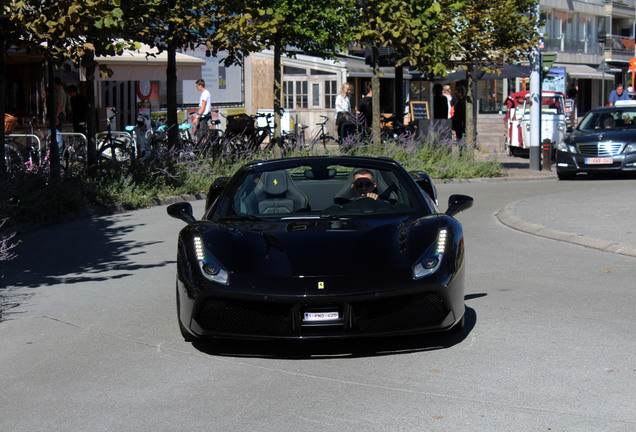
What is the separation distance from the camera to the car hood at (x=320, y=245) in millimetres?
6238

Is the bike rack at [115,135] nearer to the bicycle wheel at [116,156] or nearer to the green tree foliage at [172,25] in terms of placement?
the green tree foliage at [172,25]

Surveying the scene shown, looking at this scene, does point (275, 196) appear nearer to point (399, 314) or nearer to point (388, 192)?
point (388, 192)

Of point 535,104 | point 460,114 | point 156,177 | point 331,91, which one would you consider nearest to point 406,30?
point 535,104

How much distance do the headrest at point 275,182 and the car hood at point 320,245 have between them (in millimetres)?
657

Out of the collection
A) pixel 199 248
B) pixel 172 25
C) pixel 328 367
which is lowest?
pixel 328 367

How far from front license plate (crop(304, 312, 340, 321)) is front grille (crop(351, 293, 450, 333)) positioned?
0.37 feet

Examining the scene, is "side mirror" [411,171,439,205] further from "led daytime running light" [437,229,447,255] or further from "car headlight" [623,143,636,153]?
"car headlight" [623,143,636,153]

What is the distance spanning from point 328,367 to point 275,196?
184 centimetres

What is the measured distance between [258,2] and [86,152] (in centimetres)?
→ 573

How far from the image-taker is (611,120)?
2389 cm

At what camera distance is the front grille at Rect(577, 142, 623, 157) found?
22.5 m

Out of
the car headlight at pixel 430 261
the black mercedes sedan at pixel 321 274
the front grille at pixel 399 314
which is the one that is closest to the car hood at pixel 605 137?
the black mercedes sedan at pixel 321 274

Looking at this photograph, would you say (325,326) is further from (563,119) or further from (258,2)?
(563,119)

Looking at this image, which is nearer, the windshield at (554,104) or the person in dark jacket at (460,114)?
the person in dark jacket at (460,114)
